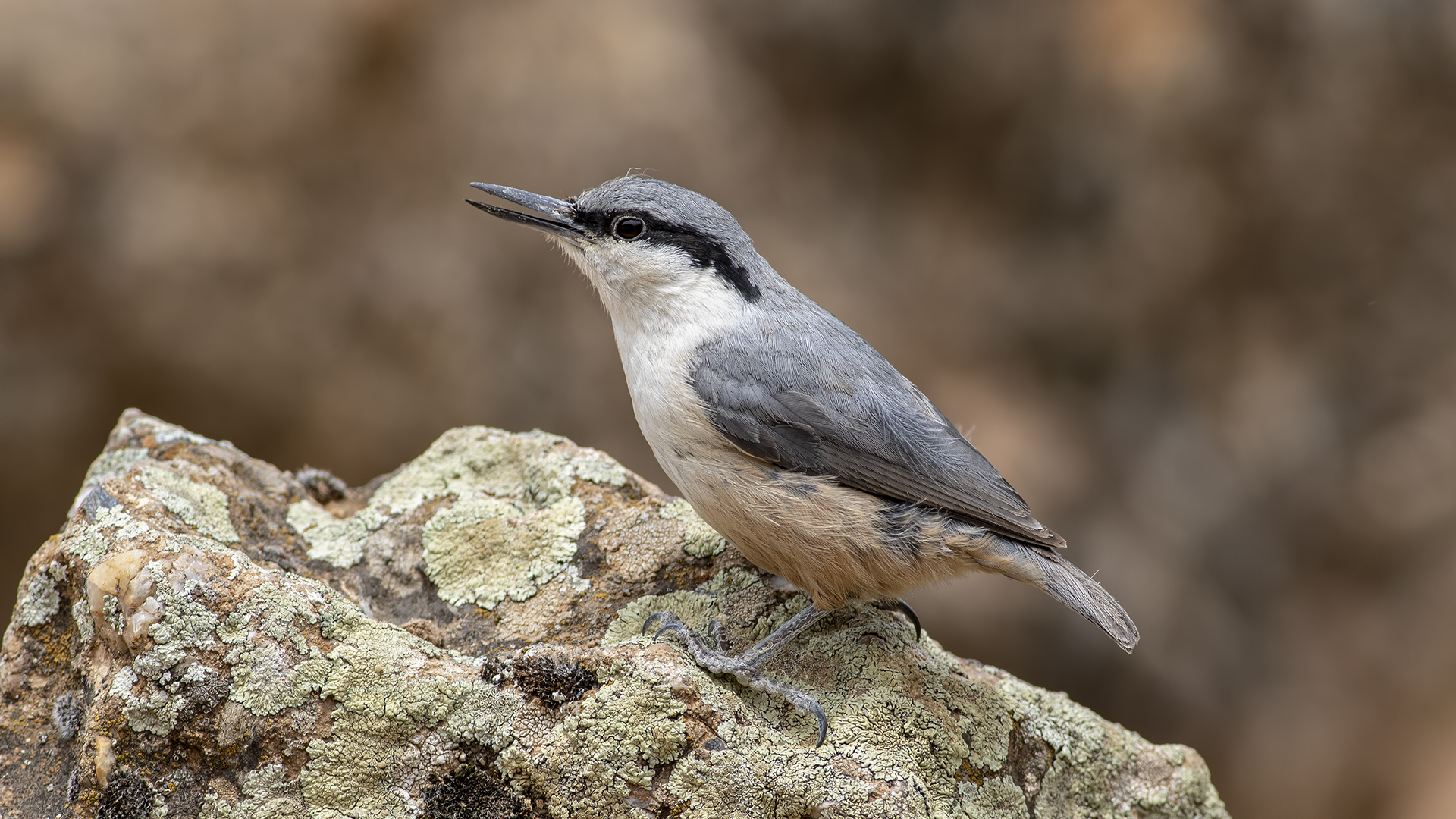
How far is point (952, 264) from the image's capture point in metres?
8.32

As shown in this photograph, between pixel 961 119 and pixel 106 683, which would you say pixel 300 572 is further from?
pixel 961 119

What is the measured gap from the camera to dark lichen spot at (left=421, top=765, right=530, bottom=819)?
289 centimetres

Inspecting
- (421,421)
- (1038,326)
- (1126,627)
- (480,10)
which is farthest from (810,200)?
(1126,627)

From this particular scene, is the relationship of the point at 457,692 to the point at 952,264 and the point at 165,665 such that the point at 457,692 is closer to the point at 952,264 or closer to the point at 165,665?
the point at 165,665

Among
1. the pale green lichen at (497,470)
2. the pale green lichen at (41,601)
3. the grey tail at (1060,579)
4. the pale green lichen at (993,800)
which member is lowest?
the pale green lichen at (41,601)

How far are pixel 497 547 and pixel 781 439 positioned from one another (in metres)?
1.14

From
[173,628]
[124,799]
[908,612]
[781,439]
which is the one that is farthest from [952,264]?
[124,799]

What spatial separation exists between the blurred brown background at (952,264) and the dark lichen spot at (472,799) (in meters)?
4.50

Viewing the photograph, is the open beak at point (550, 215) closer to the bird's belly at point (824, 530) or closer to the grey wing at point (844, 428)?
the grey wing at point (844, 428)

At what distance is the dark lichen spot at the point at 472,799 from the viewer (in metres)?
2.89

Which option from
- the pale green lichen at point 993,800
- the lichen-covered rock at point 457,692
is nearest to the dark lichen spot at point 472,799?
the lichen-covered rock at point 457,692

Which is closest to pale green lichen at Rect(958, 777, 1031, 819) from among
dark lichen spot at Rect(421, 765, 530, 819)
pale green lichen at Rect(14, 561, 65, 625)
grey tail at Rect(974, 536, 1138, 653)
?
grey tail at Rect(974, 536, 1138, 653)

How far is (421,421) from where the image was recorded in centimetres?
724

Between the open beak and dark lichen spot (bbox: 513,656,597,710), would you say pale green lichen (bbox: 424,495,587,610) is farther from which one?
the open beak
